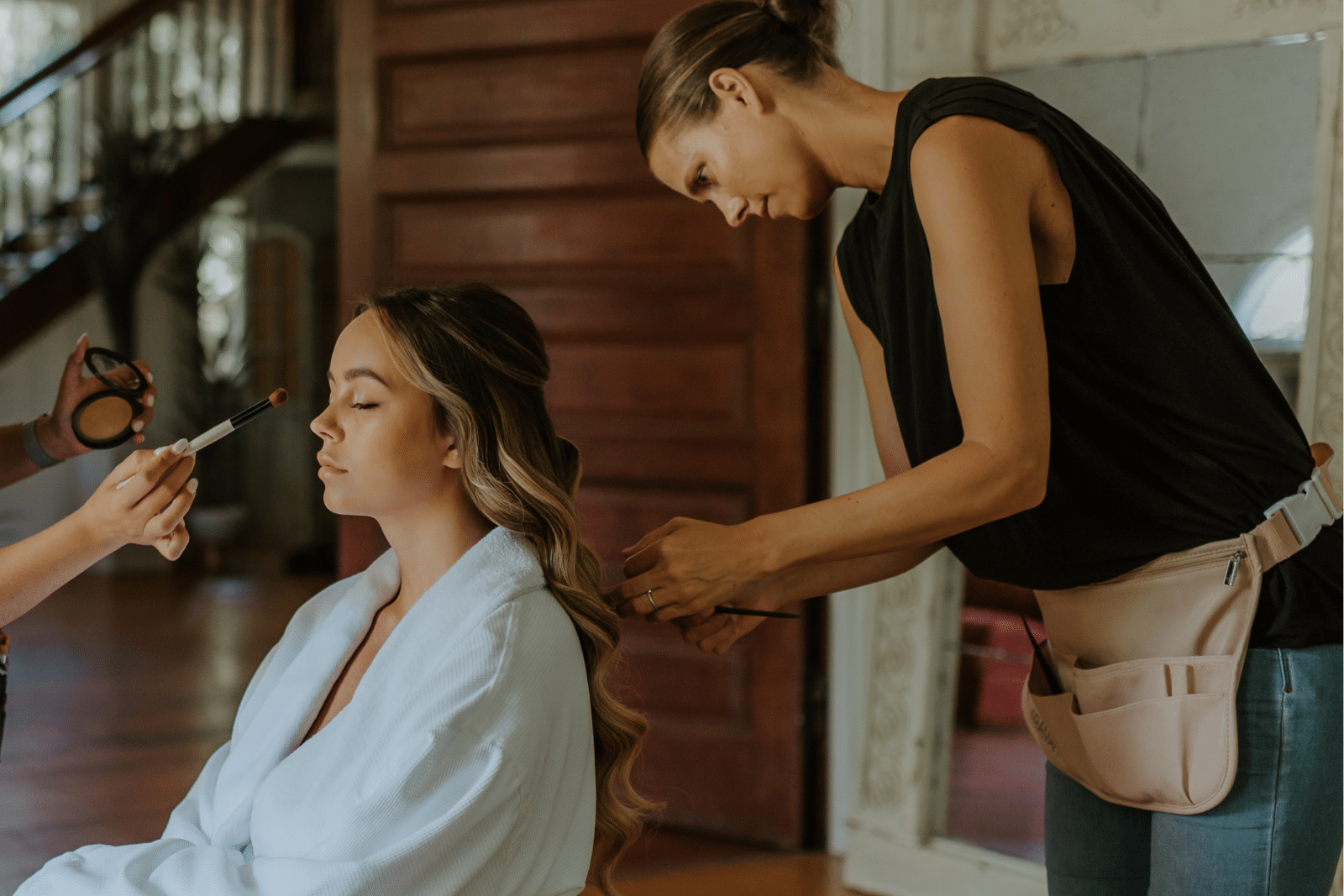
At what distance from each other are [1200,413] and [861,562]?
0.47 metres

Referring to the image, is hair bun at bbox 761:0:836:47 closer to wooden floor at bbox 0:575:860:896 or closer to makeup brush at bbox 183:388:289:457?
makeup brush at bbox 183:388:289:457

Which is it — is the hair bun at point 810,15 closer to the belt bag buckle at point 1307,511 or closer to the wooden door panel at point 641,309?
the belt bag buckle at point 1307,511

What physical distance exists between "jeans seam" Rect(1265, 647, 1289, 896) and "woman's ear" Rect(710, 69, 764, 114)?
2.51ft

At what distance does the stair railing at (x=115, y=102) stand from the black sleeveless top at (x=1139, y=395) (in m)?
6.73

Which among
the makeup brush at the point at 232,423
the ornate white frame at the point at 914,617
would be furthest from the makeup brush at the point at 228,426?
the ornate white frame at the point at 914,617

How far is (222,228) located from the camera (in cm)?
838

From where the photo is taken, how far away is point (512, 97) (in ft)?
10.2

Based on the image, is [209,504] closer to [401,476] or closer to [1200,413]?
[401,476]

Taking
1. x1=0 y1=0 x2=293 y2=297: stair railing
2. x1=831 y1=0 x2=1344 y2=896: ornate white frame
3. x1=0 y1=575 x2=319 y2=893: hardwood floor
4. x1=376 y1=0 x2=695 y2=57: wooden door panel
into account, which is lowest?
x1=0 y1=575 x2=319 y2=893: hardwood floor

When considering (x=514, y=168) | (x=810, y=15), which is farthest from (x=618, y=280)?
(x=810, y=15)

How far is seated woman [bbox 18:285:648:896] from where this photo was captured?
1.21 meters

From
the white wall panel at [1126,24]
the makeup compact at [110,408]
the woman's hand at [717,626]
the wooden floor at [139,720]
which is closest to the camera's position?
the woman's hand at [717,626]

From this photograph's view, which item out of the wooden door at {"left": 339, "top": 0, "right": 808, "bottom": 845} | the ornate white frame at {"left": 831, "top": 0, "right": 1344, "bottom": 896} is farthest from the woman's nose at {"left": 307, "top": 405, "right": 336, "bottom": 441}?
the wooden door at {"left": 339, "top": 0, "right": 808, "bottom": 845}

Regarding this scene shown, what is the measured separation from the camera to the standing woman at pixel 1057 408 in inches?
43.9
